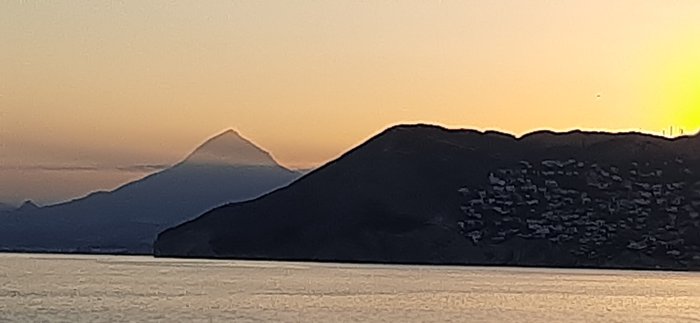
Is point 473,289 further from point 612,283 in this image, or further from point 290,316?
point 290,316

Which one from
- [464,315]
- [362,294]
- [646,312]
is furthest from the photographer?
[362,294]

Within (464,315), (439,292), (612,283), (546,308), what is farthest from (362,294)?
(612,283)

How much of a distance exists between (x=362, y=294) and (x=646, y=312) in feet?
92.4

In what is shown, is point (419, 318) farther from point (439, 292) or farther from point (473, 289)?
point (473, 289)

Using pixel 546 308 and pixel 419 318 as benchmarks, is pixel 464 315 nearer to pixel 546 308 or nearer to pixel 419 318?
pixel 419 318

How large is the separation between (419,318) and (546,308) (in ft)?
61.5

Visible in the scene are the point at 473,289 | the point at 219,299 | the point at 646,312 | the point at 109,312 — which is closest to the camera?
the point at 109,312

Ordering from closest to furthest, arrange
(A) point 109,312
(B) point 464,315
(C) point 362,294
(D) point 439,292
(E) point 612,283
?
(A) point 109,312, (B) point 464,315, (C) point 362,294, (D) point 439,292, (E) point 612,283

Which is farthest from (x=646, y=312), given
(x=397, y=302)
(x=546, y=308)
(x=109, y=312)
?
(x=109, y=312)

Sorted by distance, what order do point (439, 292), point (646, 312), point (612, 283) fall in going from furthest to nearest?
point (612, 283)
point (439, 292)
point (646, 312)

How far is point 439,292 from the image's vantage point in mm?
128750

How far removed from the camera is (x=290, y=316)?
8519 cm

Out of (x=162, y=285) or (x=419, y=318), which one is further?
(x=162, y=285)

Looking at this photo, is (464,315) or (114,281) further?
(114,281)
